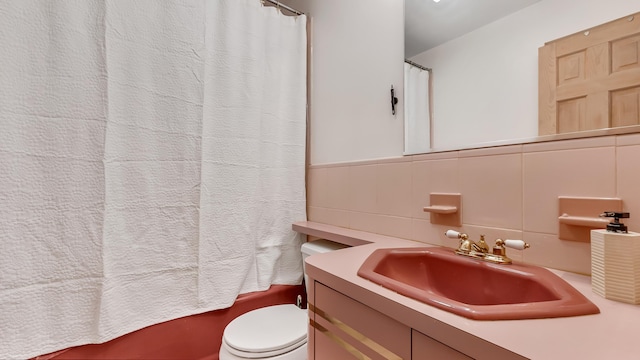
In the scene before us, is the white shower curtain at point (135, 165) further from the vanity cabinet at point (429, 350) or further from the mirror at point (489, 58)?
the vanity cabinet at point (429, 350)

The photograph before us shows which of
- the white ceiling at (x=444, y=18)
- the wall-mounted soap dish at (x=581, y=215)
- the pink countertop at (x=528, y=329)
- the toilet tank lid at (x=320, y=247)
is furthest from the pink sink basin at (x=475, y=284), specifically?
the white ceiling at (x=444, y=18)

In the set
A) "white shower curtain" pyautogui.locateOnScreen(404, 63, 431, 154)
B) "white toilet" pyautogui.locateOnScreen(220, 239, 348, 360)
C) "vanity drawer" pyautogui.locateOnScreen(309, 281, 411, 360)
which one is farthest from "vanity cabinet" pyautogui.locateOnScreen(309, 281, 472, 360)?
"white shower curtain" pyautogui.locateOnScreen(404, 63, 431, 154)

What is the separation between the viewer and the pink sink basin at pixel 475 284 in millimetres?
462

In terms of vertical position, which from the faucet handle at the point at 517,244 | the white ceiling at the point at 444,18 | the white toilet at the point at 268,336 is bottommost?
the white toilet at the point at 268,336

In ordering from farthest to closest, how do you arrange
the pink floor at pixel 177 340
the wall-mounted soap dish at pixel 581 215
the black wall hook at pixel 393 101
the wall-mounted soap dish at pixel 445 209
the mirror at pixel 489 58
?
1. the black wall hook at pixel 393 101
2. the pink floor at pixel 177 340
3. the wall-mounted soap dish at pixel 445 209
4. the mirror at pixel 489 58
5. the wall-mounted soap dish at pixel 581 215

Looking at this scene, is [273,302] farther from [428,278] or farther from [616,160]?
[616,160]

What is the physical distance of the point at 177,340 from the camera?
46.6 inches

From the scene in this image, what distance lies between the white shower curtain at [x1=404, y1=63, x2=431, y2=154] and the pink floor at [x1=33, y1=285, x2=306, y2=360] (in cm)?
103

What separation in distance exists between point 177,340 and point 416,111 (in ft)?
4.60

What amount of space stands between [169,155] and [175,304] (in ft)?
2.09

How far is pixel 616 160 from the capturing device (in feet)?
2.06

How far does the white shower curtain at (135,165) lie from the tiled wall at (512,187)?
0.62 metres

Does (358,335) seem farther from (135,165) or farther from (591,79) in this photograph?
(135,165)

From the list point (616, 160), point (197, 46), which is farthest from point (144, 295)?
point (616, 160)
